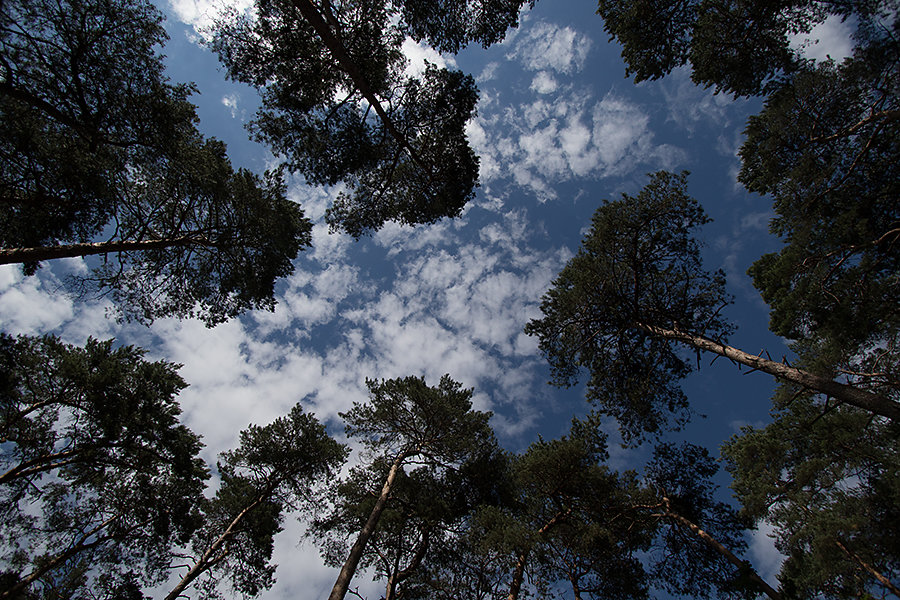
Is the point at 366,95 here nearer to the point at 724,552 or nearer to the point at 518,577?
the point at 518,577

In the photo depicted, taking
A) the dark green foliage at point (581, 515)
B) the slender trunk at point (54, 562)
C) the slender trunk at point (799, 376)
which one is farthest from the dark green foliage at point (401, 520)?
the slender trunk at point (799, 376)

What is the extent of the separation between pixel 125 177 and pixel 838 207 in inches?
707

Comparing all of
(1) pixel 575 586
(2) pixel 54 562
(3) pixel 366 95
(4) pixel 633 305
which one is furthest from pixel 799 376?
(2) pixel 54 562

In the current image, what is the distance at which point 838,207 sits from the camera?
28.2ft

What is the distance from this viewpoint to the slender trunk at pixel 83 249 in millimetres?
7371

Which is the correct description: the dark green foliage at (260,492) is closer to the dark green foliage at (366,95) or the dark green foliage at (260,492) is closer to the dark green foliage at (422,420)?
the dark green foliage at (422,420)

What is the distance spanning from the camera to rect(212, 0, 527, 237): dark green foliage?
926 centimetres

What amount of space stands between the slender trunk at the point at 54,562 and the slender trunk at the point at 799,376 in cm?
1754

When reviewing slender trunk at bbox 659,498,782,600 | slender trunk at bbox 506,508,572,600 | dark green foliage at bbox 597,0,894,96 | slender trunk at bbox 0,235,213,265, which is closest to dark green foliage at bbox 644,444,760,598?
slender trunk at bbox 659,498,782,600

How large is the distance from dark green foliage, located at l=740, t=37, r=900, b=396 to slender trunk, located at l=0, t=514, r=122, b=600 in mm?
20125

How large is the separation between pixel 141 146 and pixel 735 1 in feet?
48.9

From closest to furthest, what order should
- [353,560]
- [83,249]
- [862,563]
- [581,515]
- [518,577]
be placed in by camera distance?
1. [353,560]
2. [83,249]
3. [862,563]
4. [518,577]
5. [581,515]

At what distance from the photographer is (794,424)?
11.8 m

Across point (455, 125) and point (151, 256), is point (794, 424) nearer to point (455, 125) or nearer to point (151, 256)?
point (455, 125)
